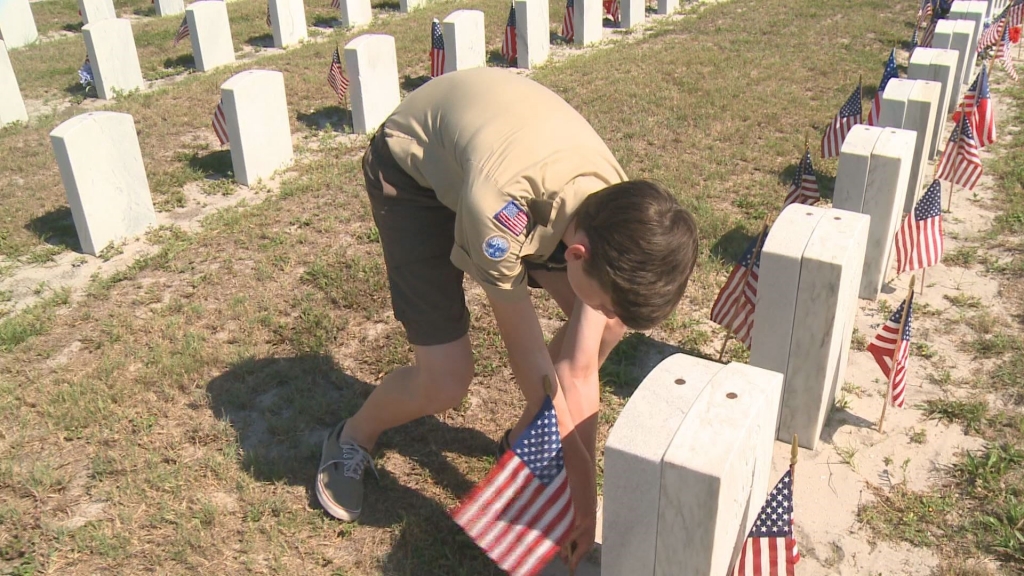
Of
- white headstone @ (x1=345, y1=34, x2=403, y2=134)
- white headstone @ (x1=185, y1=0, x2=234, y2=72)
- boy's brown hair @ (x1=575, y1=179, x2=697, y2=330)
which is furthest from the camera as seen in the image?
white headstone @ (x1=185, y1=0, x2=234, y2=72)

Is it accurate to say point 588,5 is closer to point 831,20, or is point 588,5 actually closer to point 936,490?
point 831,20

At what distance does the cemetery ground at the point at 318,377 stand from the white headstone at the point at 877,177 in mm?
451

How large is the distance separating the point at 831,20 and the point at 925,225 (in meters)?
8.20

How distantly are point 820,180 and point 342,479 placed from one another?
4366 millimetres

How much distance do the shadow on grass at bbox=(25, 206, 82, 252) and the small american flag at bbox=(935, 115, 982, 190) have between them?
5317 millimetres

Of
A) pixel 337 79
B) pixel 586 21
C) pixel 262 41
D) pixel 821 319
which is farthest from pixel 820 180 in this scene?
pixel 262 41

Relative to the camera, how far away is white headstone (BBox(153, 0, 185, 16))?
41.4 feet

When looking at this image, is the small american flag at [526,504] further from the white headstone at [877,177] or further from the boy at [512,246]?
the white headstone at [877,177]

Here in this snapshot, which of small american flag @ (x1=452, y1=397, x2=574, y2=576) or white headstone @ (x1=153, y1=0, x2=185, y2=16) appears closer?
small american flag @ (x1=452, y1=397, x2=574, y2=576)

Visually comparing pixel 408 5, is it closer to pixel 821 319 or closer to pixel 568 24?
pixel 568 24

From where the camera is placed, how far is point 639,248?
1860 mm

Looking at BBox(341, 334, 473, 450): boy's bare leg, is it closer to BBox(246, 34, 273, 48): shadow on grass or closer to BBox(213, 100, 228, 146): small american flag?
BBox(213, 100, 228, 146): small american flag

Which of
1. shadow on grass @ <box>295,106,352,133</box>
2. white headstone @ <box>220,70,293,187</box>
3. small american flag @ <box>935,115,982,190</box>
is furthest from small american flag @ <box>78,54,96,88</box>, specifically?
small american flag @ <box>935,115,982,190</box>

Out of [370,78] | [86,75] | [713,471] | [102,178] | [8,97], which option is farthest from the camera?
[86,75]
